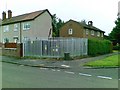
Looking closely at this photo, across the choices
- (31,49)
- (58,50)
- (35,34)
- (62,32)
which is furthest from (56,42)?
(62,32)

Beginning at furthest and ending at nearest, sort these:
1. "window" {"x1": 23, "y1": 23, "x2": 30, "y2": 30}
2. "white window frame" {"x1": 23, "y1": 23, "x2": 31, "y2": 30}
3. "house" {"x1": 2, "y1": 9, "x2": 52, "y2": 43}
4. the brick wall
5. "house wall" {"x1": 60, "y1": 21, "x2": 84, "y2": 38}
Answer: "house wall" {"x1": 60, "y1": 21, "x2": 84, "y2": 38}
"window" {"x1": 23, "y1": 23, "x2": 30, "y2": 30}
"white window frame" {"x1": 23, "y1": 23, "x2": 31, "y2": 30}
"house" {"x1": 2, "y1": 9, "x2": 52, "y2": 43}
the brick wall

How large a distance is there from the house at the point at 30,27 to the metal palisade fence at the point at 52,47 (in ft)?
52.4

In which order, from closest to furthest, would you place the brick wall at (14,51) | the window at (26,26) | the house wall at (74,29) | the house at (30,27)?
the brick wall at (14,51)
the house at (30,27)
the window at (26,26)
the house wall at (74,29)

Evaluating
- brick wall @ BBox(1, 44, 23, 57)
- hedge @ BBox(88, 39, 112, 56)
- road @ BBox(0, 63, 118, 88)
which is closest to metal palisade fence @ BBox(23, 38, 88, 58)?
brick wall @ BBox(1, 44, 23, 57)

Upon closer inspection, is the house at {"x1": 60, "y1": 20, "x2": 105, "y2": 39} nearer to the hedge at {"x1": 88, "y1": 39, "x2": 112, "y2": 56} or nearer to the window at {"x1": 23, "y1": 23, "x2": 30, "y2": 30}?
the hedge at {"x1": 88, "y1": 39, "x2": 112, "y2": 56}

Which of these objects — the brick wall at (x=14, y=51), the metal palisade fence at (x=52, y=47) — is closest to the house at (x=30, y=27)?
the brick wall at (x=14, y=51)

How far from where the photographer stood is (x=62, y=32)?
63938 mm

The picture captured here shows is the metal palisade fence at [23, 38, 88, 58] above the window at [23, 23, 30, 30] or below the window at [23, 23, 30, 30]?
below

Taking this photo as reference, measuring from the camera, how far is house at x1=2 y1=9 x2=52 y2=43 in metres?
47.2

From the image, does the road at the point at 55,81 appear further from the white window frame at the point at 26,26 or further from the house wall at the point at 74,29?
the house wall at the point at 74,29

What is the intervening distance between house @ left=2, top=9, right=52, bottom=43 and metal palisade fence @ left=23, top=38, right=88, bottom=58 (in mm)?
15956

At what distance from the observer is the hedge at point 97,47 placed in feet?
109

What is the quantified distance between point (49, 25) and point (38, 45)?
72.9ft

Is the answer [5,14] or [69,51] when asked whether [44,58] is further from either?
[5,14]
